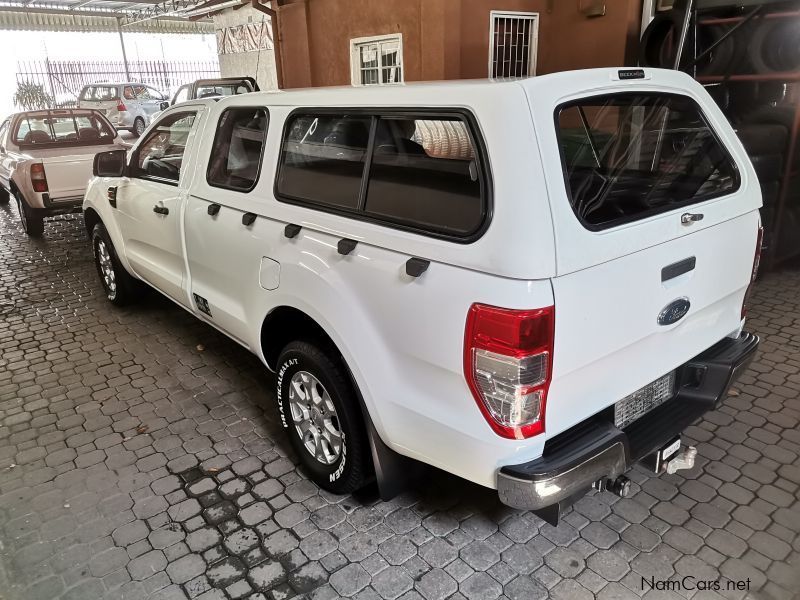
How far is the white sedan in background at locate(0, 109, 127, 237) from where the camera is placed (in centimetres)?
730

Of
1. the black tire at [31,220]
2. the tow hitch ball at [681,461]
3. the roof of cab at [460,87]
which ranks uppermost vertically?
the roof of cab at [460,87]

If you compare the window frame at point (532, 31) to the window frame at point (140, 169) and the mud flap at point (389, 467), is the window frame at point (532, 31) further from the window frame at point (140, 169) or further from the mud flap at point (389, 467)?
the mud flap at point (389, 467)

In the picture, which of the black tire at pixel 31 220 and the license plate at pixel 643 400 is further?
the black tire at pixel 31 220

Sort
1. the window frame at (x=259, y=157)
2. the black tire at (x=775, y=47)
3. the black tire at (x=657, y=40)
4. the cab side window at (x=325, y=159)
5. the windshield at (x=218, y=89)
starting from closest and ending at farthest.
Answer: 1. the cab side window at (x=325, y=159)
2. the window frame at (x=259, y=157)
3. the black tire at (x=775, y=47)
4. the black tire at (x=657, y=40)
5. the windshield at (x=218, y=89)

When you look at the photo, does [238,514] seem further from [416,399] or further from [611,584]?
[611,584]

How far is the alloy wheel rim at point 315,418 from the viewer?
2.85 m

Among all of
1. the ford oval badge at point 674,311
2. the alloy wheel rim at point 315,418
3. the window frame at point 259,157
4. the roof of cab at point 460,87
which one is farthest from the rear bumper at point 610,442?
the window frame at point 259,157

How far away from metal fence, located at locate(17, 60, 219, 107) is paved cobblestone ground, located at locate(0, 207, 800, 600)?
76.3 ft

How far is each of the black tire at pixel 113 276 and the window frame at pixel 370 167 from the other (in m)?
2.88

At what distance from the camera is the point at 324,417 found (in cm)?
288

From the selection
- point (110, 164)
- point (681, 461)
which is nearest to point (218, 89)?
Answer: point (110, 164)

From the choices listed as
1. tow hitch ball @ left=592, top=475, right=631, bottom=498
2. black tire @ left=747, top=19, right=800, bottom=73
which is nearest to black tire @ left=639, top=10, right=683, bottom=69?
black tire @ left=747, top=19, right=800, bottom=73

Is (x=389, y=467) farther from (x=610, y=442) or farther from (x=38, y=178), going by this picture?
(x=38, y=178)

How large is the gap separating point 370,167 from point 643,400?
1507mm
